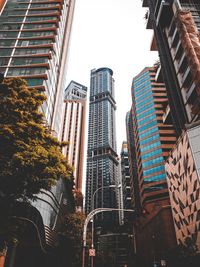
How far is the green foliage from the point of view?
38.2ft

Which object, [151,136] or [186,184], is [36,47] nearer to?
[186,184]

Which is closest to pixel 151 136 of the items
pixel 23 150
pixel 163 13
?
pixel 163 13

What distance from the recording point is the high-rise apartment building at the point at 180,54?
4158 centimetres

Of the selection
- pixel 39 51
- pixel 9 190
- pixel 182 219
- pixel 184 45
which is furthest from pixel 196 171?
pixel 39 51

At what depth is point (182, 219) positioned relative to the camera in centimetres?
3962

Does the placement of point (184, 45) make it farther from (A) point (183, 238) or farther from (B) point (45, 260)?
(B) point (45, 260)

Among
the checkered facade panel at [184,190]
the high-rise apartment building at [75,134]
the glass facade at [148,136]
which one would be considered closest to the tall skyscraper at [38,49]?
the checkered facade panel at [184,190]

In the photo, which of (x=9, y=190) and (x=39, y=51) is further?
(x=39, y=51)

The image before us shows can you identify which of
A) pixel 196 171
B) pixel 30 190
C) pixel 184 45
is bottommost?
pixel 30 190

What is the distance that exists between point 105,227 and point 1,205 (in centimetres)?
6613

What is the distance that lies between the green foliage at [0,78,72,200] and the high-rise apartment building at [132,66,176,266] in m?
44.9

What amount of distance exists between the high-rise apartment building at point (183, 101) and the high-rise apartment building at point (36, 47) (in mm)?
25514

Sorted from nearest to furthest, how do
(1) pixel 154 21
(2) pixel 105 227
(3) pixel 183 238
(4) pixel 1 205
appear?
(4) pixel 1 205 < (3) pixel 183 238 < (1) pixel 154 21 < (2) pixel 105 227

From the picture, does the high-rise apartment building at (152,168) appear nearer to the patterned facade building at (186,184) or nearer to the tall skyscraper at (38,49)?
the patterned facade building at (186,184)
